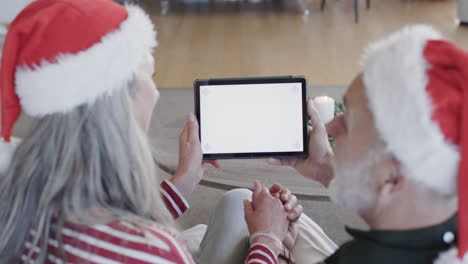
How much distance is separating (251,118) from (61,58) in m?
0.65

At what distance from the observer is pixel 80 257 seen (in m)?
0.98

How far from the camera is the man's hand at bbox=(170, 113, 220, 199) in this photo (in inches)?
57.6

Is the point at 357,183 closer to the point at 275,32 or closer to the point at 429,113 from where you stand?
the point at 429,113

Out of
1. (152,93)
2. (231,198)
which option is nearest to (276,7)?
(231,198)

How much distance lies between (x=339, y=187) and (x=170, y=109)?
2.33 meters

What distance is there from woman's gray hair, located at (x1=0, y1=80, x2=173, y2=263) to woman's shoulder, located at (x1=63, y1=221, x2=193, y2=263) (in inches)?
0.6

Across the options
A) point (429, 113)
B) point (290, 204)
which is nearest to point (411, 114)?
point (429, 113)

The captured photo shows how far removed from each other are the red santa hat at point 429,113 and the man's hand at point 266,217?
19.3 inches

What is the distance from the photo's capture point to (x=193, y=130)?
1.49 m

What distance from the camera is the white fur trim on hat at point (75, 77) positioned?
0.99 metres

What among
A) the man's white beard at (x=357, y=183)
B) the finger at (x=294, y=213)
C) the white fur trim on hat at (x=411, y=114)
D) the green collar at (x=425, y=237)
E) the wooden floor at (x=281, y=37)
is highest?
the white fur trim on hat at (x=411, y=114)

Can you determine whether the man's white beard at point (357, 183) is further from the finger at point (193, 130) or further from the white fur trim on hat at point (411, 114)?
the finger at point (193, 130)

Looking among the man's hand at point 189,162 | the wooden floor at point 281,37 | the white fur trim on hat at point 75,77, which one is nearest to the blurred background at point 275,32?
the wooden floor at point 281,37

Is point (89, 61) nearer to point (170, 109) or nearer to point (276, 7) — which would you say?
point (170, 109)
